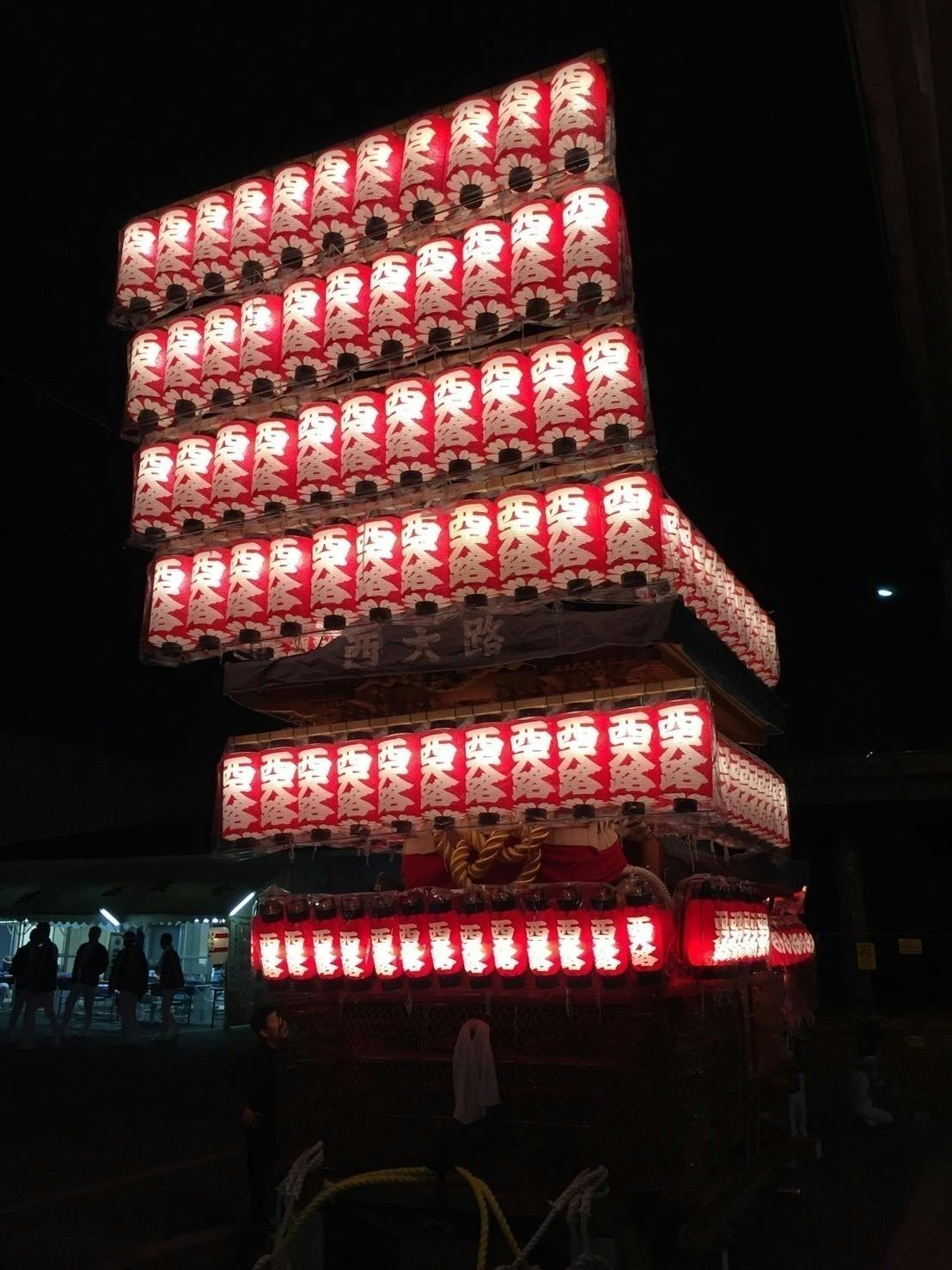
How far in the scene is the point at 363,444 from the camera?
7699mm

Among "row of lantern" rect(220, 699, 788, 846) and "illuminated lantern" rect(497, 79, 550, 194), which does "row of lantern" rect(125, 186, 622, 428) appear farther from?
"row of lantern" rect(220, 699, 788, 846)

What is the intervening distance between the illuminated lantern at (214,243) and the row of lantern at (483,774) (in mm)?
4224

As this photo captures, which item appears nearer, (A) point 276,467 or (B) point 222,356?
(A) point 276,467

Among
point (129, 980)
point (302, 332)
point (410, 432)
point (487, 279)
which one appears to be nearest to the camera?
point (487, 279)

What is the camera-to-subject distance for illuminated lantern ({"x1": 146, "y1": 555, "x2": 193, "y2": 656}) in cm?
833

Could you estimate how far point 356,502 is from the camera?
7766 mm

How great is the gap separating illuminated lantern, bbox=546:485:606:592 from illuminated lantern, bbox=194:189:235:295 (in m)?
4.01

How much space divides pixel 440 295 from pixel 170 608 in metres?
3.45

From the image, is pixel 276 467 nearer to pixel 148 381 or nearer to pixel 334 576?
pixel 334 576

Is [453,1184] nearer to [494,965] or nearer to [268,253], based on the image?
[494,965]

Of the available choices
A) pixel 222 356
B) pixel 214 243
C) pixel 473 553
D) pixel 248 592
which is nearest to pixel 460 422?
pixel 473 553

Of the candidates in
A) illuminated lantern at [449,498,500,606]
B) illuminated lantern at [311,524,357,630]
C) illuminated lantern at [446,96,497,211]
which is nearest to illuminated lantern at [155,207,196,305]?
illuminated lantern at [446,96,497,211]

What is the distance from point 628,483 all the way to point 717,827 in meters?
3.30

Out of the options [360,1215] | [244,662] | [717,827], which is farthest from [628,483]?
[360,1215]
